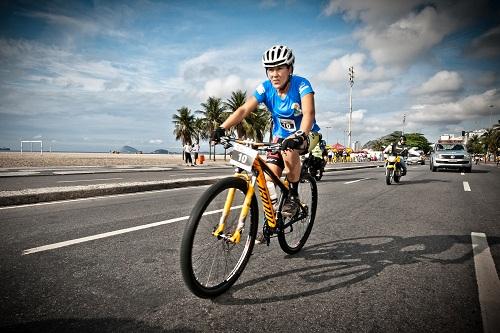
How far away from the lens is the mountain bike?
A: 2.22 m

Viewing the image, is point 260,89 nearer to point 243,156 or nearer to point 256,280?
point 243,156

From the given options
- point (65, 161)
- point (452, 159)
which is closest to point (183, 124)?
point (65, 161)

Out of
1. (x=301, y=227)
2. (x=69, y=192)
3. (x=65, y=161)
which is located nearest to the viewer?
(x=301, y=227)

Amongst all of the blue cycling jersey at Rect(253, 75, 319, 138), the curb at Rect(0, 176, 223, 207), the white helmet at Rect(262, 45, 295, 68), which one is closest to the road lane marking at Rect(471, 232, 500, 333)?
the blue cycling jersey at Rect(253, 75, 319, 138)

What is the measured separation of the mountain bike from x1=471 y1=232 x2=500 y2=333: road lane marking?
170 cm

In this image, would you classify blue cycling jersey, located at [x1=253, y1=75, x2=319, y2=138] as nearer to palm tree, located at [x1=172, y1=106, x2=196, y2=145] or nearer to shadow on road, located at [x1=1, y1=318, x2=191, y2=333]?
shadow on road, located at [x1=1, y1=318, x2=191, y2=333]

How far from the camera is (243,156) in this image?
2643 millimetres

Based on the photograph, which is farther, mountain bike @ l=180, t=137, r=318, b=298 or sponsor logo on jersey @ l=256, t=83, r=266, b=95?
sponsor logo on jersey @ l=256, t=83, r=266, b=95

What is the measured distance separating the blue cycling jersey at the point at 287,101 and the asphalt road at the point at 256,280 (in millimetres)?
1538

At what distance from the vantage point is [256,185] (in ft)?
9.22

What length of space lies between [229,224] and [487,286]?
223 centimetres

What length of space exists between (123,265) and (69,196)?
16.8ft

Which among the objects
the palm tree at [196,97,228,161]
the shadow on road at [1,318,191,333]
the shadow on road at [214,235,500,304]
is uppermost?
the palm tree at [196,97,228,161]

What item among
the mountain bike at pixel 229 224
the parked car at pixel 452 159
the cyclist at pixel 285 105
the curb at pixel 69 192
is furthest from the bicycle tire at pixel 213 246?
the parked car at pixel 452 159
